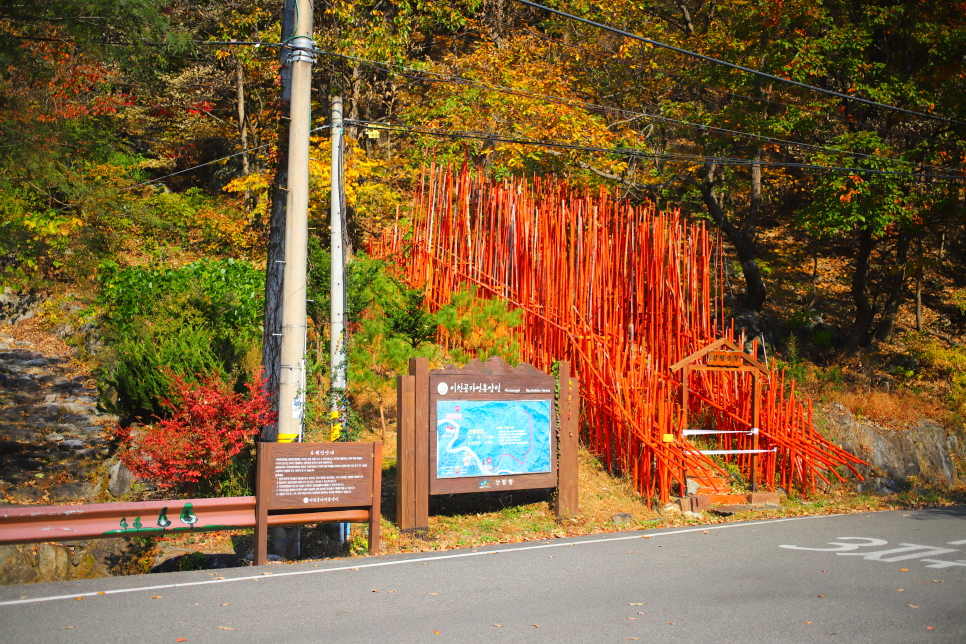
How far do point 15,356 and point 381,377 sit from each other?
26.2 feet

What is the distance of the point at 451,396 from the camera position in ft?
30.0

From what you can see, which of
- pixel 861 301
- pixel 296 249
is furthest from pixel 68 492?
pixel 861 301

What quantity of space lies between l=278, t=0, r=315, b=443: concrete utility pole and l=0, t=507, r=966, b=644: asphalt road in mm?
1540

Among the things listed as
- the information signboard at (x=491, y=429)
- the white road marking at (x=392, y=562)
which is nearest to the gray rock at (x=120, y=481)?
the information signboard at (x=491, y=429)

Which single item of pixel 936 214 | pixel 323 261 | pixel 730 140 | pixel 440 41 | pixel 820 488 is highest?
pixel 440 41

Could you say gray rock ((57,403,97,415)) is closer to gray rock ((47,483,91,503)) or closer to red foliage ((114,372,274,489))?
gray rock ((47,483,91,503))

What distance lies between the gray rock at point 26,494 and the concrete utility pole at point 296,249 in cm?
412

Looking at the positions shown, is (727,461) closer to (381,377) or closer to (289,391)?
(381,377)

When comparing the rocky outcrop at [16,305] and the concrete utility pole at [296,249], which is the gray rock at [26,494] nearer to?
the concrete utility pole at [296,249]

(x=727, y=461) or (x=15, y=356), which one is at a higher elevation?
(x=15, y=356)

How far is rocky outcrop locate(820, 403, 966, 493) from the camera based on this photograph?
49.6ft

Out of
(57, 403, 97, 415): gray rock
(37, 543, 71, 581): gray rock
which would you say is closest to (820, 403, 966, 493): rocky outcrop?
(37, 543, 71, 581): gray rock

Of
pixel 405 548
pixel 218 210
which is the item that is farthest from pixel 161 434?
pixel 218 210

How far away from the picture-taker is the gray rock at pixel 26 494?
31.7 ft
